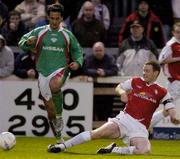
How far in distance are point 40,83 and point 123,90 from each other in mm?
2577

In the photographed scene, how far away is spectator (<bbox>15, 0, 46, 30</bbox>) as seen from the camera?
1798 cm

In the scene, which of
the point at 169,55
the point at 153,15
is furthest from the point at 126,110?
the point at 153,15

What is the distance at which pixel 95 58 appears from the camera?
16.8 metres

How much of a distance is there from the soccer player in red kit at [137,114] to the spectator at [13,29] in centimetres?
571

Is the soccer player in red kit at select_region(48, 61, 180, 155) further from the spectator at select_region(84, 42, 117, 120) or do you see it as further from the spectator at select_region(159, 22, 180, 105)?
the spectator at select_region(84, 42, 117, 120)

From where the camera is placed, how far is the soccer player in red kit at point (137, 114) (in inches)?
480

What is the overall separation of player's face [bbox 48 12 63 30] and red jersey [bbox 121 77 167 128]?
2069mm

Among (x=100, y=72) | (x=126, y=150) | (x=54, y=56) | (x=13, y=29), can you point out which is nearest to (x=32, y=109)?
(x=100, y=72)

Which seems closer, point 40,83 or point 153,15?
point 40,83

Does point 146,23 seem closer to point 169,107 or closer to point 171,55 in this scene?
point 171,55

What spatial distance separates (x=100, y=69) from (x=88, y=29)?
4.10 ft

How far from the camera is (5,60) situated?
54.6ft

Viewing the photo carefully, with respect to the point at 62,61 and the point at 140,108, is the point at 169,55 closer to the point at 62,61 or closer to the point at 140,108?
the point at 62,61

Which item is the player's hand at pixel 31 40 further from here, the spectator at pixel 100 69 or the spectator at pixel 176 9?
the spectator at pixel 176 9
